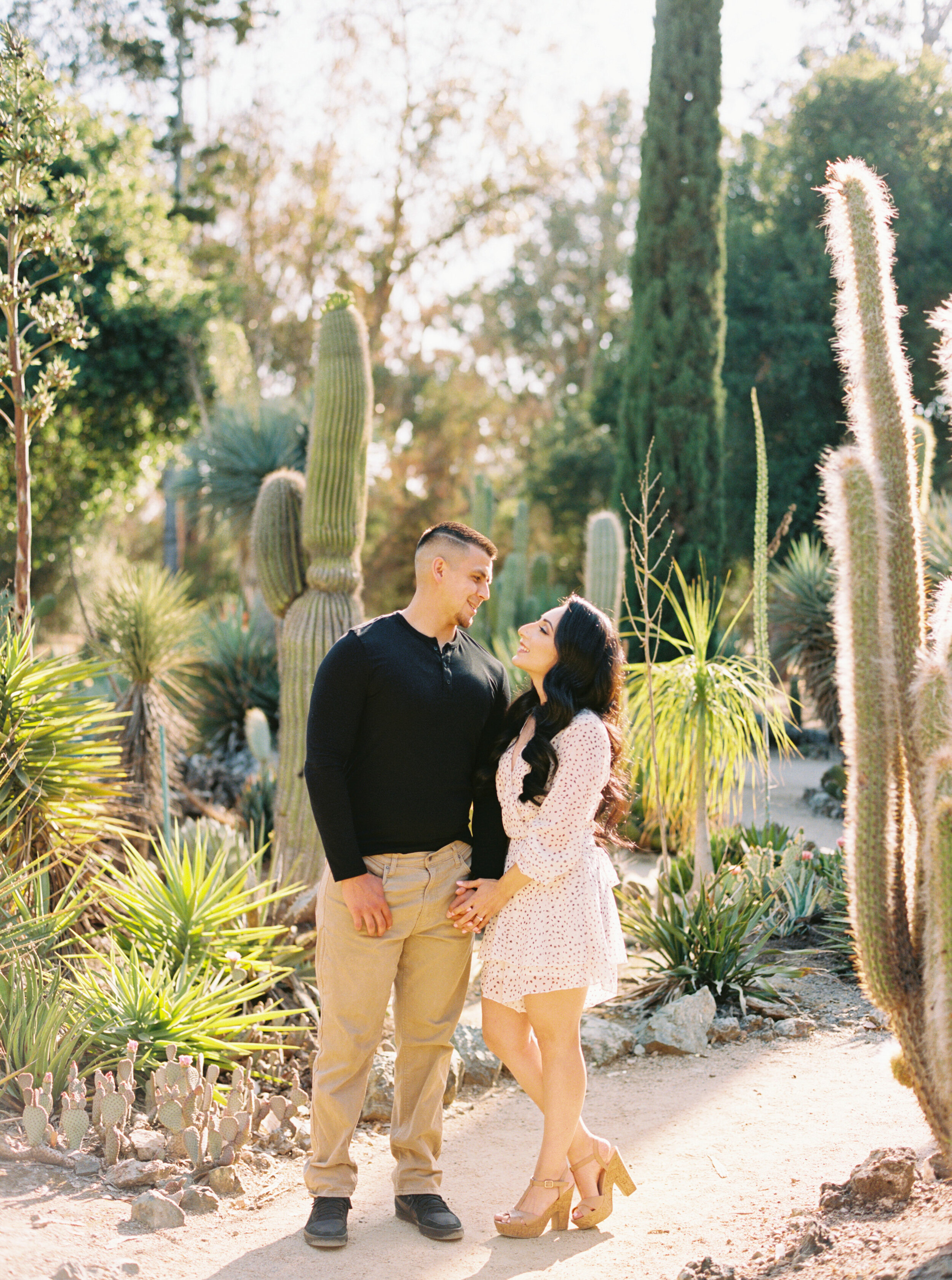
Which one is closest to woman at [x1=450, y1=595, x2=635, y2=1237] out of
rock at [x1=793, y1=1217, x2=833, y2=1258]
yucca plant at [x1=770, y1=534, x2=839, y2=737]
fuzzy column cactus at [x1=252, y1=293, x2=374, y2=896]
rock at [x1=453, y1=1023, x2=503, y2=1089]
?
rock at [x1=793, y1=1217, x2=833, y2=1258]

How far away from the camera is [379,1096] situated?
4.20 m

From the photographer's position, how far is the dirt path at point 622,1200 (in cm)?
290

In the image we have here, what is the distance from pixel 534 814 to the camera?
3.13 metres

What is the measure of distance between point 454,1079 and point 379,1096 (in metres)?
0.39

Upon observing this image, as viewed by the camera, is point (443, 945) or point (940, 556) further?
point (940, 556)

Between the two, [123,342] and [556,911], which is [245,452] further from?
[556,911]

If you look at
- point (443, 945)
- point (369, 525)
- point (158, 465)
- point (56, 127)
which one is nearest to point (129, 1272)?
point (443, 945)

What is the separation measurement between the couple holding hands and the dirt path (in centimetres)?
13

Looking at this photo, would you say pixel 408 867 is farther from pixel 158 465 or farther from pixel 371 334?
pixel 371 334

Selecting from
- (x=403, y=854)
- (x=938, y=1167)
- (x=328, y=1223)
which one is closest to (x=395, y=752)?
(x=403, y=854)

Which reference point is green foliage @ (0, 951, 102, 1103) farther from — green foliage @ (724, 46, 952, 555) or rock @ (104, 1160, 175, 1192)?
green foliage @ (724, 46, 952, 555)

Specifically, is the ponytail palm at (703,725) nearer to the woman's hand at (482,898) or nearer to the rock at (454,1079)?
the rock at (454,1079)

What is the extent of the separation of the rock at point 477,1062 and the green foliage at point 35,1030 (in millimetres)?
1550

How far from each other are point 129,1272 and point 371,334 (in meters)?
21.0
